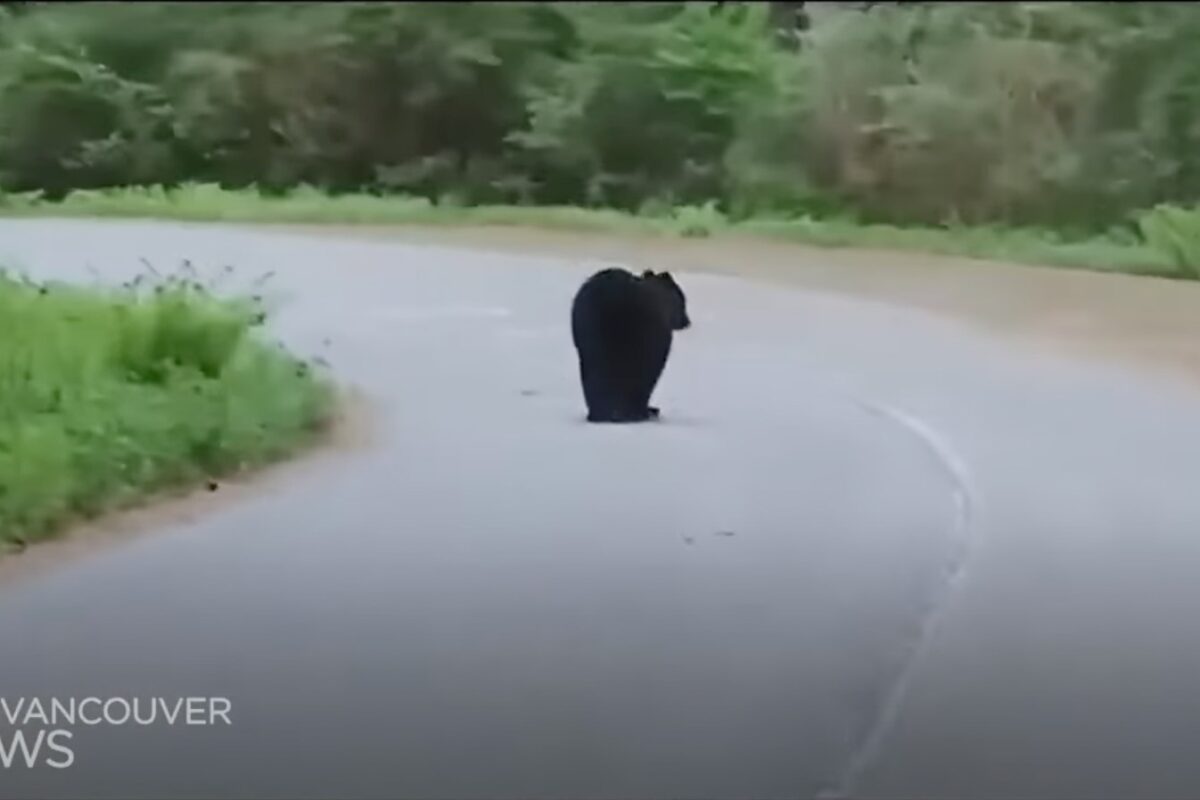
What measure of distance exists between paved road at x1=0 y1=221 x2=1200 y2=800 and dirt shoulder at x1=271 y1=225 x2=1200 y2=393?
2cm

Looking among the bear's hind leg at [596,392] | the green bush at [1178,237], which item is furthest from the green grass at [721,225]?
the bear's hind leg at [596,392]

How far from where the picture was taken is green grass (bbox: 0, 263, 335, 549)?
1.23 meters

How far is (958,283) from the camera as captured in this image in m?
1.40

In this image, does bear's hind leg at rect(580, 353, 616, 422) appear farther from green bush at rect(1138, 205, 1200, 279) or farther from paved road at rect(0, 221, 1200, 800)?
green bush at rect(1138, 205, 1200, 279)

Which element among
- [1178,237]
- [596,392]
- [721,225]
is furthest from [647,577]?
[1178,237]

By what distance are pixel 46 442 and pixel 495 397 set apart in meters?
0.32

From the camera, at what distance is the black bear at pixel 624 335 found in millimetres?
1332

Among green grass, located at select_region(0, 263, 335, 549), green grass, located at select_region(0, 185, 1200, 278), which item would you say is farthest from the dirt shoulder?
green grass, located at select_region(0, 263, 335, 549)

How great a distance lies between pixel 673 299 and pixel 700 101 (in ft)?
0.56

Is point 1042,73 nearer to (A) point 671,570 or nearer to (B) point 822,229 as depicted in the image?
(B) point 822,229

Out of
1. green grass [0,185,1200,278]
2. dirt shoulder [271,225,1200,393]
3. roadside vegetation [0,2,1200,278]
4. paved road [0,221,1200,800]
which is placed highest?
roadside vegetation [0,2,1200,278]

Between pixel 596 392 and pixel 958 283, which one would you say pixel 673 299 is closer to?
pixel 596 392

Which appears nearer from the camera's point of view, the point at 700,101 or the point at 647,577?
the point at 647,577

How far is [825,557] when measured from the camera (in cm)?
129
